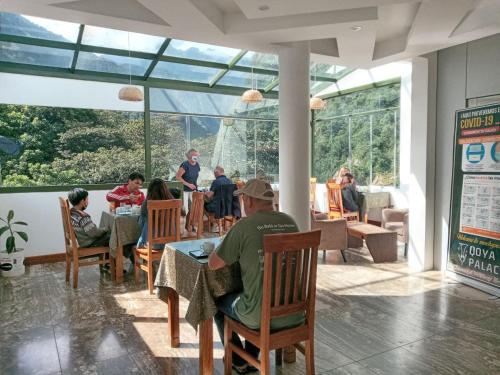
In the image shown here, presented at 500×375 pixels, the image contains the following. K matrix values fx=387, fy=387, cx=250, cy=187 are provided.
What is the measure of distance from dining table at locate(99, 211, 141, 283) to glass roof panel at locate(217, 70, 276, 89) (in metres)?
3.69

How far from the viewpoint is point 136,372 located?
2.44 meters

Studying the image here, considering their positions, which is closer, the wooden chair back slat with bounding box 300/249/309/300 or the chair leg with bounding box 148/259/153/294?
the wooden chair back slat with bounding box 300/249/309/300

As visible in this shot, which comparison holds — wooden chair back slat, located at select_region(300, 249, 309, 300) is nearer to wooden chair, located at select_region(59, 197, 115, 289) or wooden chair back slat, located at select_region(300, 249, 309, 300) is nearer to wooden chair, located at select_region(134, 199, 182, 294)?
wooden chair, located at select_region(134, 199, 182, 294)

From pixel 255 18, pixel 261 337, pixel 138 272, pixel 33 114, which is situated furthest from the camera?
pixel 33 114

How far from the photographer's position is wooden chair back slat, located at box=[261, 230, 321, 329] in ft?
6.12

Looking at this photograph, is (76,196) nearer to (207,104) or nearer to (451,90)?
(207,104)

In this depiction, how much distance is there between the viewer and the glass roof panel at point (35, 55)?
509 centimetres

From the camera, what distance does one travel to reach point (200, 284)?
216 cm

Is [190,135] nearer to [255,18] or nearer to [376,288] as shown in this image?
[255,18]

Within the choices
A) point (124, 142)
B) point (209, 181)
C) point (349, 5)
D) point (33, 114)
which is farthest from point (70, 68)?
point (349, 5)

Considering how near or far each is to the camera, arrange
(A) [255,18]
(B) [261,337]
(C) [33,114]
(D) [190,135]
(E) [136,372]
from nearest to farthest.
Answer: (B) [261,337]
(E) [136,372]
(A) [255,18]
(C) [33,114]
(D) [190,135]

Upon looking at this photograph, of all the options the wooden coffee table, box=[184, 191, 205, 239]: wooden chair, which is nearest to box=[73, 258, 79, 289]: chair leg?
box=[184, 191, 205, 239]: wooden chair

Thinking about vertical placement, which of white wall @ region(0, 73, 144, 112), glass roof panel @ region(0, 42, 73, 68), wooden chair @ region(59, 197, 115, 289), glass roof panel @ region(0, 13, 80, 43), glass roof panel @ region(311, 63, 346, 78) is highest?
glass roof panel @ region(311, 63, 346, 78)

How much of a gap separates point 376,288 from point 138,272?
2608mm
